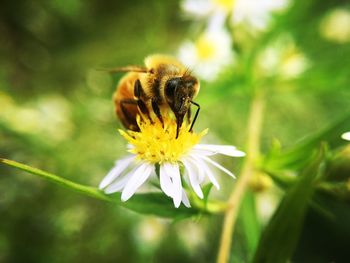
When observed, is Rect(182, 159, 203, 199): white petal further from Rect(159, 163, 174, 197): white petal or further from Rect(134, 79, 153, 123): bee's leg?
Rect(134, 79, 153, 123): bee's leg

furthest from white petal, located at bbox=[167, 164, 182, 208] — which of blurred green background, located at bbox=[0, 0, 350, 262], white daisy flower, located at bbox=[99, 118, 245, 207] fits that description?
blurred green background, located at bbox=[0, 0, 350, 262]

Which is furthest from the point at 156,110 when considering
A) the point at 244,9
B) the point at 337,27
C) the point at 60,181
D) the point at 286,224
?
the point at 337,27

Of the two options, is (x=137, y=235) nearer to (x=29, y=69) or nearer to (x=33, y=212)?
(x=33, y=212)

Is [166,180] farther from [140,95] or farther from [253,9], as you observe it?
[253,9]

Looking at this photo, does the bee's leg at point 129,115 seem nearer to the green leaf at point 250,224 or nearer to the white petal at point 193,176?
the white petal at point 193,176

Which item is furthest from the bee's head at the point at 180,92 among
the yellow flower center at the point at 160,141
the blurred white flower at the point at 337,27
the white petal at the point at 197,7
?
the blurred white flower at the point at 337,27

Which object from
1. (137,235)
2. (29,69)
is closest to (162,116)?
(137,235)
